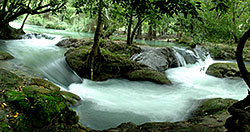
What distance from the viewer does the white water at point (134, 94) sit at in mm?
5633

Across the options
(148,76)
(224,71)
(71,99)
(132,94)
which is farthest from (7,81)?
(224,71)

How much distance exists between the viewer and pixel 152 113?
19.6 ft

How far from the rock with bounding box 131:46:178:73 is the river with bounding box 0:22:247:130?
3.12 feet

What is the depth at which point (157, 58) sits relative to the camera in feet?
38.2

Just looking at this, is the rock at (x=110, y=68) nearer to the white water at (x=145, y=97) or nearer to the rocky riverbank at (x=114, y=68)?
the rocky riverbank at (x=114, y=68)

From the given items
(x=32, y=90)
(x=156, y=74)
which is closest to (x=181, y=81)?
(x=156, y=74)

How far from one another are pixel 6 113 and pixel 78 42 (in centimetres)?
1165

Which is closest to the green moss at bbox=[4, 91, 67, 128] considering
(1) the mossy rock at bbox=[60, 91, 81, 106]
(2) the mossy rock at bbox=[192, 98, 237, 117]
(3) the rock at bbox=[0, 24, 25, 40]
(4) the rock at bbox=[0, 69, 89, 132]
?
(4) the rock at bbox=[0, 69, 89, 132]

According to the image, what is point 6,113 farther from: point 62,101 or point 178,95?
point 178,95

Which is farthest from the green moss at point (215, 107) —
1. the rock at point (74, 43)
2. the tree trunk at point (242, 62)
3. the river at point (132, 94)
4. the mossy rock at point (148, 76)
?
the rock at point (74, 43)

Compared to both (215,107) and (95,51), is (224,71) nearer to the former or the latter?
(215,107)

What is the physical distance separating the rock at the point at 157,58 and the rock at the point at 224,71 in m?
2.62

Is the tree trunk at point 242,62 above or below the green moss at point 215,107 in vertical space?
above

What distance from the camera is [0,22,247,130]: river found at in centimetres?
563
